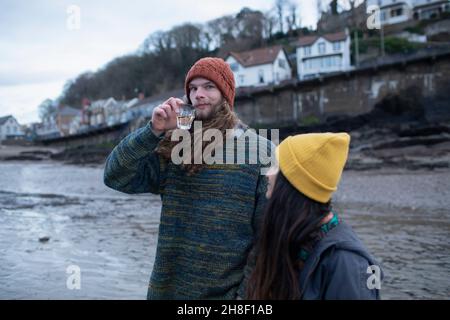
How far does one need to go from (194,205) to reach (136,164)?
0.40 m

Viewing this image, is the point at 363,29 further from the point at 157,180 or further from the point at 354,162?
the point at 157,180

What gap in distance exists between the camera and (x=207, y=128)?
8.30 ft

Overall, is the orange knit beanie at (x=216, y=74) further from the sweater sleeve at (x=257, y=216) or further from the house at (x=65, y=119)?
the house at (x=65, y=119)

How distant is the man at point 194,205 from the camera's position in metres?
2.40

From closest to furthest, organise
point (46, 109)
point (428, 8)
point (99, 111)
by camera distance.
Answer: point (428, 8)
point (99, 111)
point (46, 109)

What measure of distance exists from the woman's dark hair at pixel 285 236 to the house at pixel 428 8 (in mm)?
70733

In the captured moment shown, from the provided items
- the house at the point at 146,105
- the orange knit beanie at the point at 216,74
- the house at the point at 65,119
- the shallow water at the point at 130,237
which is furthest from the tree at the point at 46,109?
the orange knit beanie at the point at 216,74

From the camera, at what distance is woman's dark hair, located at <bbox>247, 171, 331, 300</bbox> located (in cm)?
183

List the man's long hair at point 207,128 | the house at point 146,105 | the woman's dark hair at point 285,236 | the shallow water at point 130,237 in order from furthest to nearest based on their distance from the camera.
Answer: the house at point 146,105
the shallow water at point 130,237
the man's long hair at point 207,128
the woman's dark hair at point 285,236

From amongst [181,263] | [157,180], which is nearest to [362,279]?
[181,263]

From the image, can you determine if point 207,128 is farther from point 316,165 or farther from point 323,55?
point 323,55

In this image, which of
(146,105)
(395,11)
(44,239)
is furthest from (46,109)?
(44,239)

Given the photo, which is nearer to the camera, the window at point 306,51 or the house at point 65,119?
the window at point 306,51

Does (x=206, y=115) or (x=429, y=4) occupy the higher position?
(x=429, y=4)
